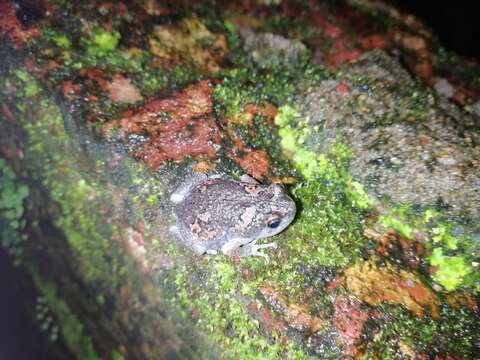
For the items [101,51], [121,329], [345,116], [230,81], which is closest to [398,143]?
[345,116]

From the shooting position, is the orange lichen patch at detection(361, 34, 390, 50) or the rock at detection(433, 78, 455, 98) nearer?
the rock at detection(433, 78, 455, 98)

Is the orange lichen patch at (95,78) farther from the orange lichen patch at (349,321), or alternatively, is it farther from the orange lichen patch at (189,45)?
the orange lichen patch at (349,321)

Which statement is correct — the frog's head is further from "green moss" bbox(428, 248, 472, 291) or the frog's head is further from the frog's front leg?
"green moss" bbox(428, 248, 472, 291)

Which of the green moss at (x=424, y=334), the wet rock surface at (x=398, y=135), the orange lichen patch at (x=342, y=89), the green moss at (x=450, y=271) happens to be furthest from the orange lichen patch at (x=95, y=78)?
the green moss at (x=450, y=271)

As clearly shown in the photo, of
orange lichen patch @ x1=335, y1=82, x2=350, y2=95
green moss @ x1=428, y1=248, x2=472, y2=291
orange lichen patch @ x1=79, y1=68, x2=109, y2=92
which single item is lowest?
green moss @ x1=428, y1=248, x2=472, y2=291

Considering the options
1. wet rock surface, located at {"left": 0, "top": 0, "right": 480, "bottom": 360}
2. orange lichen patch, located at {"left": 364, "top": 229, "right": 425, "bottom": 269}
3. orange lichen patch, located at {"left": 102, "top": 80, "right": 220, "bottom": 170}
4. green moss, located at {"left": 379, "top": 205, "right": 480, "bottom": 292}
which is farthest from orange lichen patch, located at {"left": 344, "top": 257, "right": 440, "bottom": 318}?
orange lichen patch, located at {"left": 102, "top": 80, "right": 220, "bottom": 170}

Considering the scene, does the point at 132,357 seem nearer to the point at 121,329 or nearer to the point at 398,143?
the point at 121,329

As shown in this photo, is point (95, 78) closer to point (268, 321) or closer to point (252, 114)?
point (252, 114)
